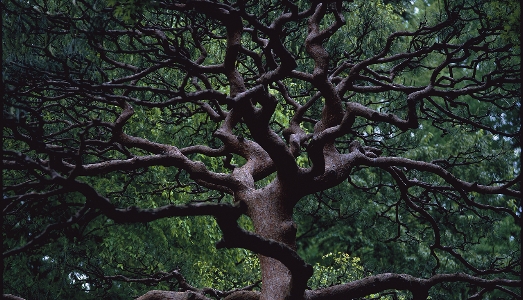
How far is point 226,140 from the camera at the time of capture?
853 cm

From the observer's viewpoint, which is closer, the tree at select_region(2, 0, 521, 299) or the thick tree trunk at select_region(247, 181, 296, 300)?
the tree at select_region(2, 0, 521, 299)

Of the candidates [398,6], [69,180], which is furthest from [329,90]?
[398,6]

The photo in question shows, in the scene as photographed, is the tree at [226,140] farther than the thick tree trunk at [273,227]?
No

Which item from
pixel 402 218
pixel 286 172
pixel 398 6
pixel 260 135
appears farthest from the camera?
pixel 402 218

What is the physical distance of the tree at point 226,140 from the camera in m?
6.46

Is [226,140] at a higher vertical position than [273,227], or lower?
higher

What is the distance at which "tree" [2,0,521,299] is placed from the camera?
6461 mm

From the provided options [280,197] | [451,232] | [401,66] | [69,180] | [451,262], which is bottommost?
[69,180]

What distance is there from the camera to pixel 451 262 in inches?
757

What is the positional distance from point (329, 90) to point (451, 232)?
1359 cm

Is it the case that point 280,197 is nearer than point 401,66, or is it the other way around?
point 280,197

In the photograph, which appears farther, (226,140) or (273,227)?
(226,140)

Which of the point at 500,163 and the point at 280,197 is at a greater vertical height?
the point at 500,163

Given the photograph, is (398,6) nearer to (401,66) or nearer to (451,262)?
(451,262)
